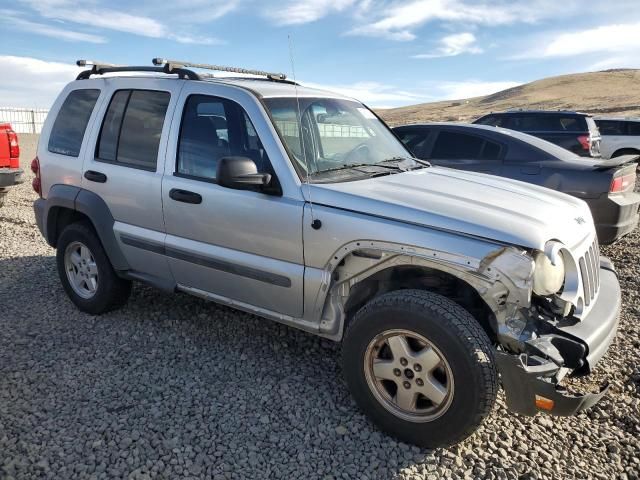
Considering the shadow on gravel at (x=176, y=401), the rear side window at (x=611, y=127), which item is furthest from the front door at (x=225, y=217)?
the rear side window at (x=611, y=127)

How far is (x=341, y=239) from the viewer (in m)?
3.13

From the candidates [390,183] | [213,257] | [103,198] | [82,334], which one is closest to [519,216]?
[390,183]

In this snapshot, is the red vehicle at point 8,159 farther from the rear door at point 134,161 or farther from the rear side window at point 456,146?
the rear side window at point 456,146

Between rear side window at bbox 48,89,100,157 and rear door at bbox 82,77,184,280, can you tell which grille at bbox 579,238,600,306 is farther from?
rear side window at bbox 48,89,100,157

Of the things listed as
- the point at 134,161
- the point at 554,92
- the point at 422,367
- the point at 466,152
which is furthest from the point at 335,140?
the point at 554,92

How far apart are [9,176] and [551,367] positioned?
8.32 meters

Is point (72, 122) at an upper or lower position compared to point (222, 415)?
upper

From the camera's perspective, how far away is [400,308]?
114 inches

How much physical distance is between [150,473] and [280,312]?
123cm

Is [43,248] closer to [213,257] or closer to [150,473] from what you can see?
[213,257]

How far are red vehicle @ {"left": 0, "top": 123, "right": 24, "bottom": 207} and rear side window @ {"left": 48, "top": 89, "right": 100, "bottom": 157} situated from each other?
408 cm

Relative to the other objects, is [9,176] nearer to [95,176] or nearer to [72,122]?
[72,122]

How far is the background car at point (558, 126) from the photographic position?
38.2 ft

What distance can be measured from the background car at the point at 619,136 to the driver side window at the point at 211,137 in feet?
48.2
